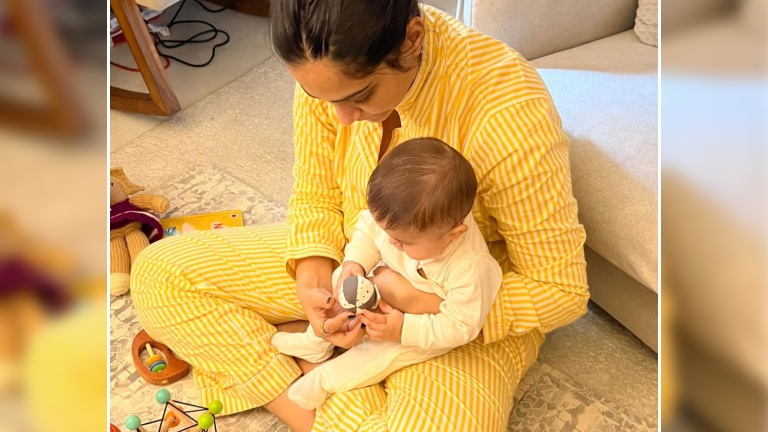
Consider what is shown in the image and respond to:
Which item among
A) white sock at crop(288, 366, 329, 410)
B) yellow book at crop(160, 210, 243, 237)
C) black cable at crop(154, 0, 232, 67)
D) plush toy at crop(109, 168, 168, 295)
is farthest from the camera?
black cable at crop(154, 0, 232, 67)

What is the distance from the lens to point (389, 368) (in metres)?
1.17

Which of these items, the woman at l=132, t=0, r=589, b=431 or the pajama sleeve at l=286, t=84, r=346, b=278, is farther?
the pajama sleeve at l=286, t=84, r=346, b=278

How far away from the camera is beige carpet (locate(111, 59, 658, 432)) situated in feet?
4.40

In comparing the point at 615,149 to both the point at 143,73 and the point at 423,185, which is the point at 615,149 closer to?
the point at 423,185

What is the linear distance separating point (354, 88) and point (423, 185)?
16cm

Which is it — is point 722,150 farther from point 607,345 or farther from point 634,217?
point 607,345

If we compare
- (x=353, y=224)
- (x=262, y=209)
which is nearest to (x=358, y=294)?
(x=353, y=224)

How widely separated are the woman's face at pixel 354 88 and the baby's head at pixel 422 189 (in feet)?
0.23

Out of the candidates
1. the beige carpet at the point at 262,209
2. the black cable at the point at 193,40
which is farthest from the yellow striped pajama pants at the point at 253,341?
the black cable at the point at 193,40

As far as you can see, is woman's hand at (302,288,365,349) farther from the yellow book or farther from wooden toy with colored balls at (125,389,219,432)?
the yellow book

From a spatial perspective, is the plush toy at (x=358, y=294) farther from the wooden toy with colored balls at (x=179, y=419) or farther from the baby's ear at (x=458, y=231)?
the wooden toy with colored balls at (x=179, y=419)

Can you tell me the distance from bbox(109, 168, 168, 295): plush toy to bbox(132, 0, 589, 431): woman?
233mm

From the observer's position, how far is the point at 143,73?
1.98 m

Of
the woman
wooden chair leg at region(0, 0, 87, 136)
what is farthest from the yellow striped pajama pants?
wooden chair leg at region(0, 0, 87, 136)
